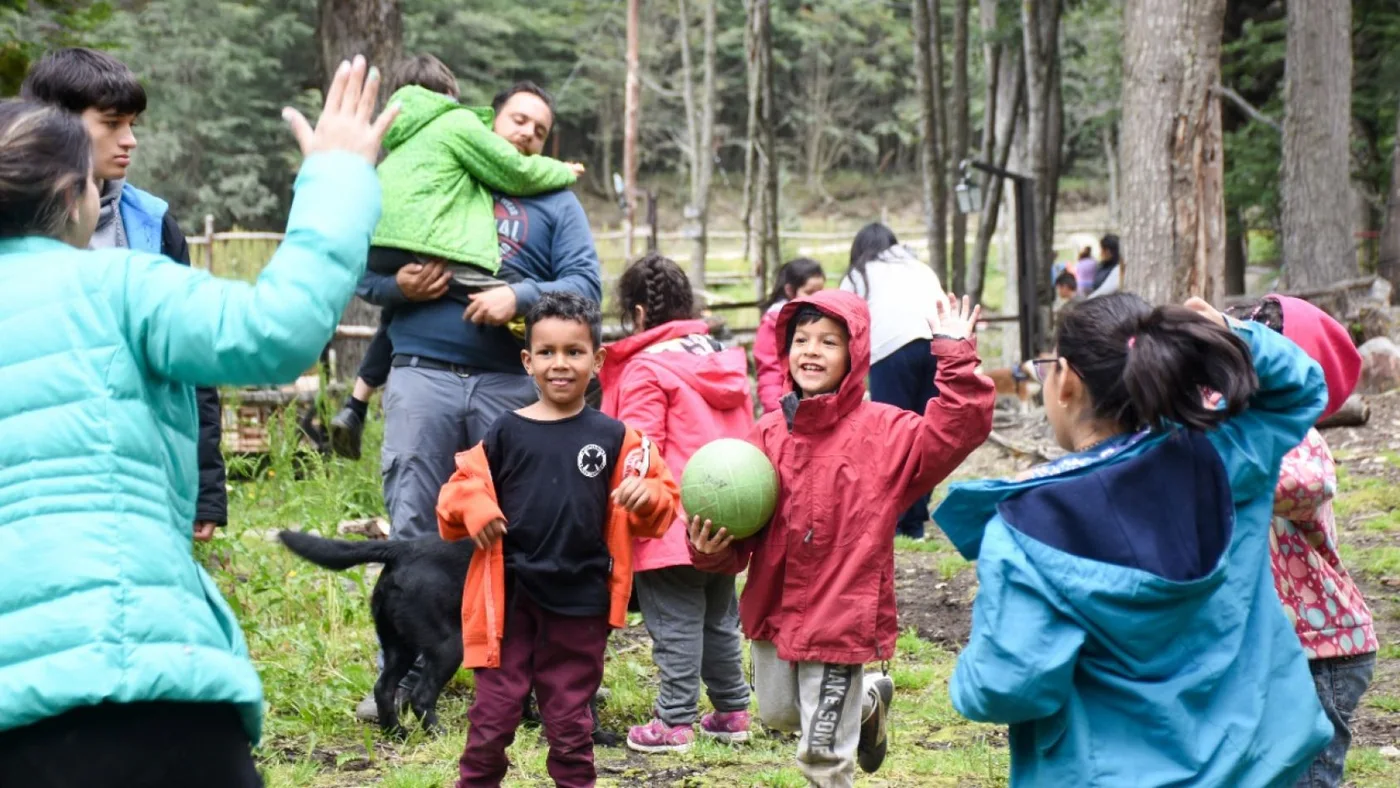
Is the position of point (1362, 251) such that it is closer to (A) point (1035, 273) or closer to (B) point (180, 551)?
(A) point (1035, 273)

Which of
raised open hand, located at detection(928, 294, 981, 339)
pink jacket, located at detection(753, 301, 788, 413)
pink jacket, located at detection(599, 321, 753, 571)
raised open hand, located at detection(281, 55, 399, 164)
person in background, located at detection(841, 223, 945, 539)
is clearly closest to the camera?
raised open hand, located at detection(281, 55, 399, 164)

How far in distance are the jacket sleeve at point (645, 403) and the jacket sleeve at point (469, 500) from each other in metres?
1.14

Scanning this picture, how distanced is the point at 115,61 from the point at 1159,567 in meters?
3.16

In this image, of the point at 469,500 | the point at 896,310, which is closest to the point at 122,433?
the point at 469,500

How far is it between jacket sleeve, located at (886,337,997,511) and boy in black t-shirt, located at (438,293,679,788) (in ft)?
A: 2.32

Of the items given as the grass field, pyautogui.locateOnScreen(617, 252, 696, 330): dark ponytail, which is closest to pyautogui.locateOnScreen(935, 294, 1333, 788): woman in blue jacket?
the grass field

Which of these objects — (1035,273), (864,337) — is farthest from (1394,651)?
(1035,273)

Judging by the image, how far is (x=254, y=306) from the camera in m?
2.38

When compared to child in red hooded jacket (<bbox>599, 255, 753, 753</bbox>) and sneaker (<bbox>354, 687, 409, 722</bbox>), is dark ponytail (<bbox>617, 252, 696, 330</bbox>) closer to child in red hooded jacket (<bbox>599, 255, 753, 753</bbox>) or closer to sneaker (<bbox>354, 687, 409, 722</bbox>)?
child in red hooded jacket (<bbox>599, 255, 753, 753</bbox>)

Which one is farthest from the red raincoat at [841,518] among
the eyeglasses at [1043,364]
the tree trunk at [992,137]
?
the tree trunk at [992,137]

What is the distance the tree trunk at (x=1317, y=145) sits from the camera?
1653 cm

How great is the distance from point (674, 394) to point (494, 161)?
1.10 m

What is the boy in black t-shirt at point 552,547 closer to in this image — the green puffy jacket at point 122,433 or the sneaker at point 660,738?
the sneaker at point 660,738

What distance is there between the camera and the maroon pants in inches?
173
